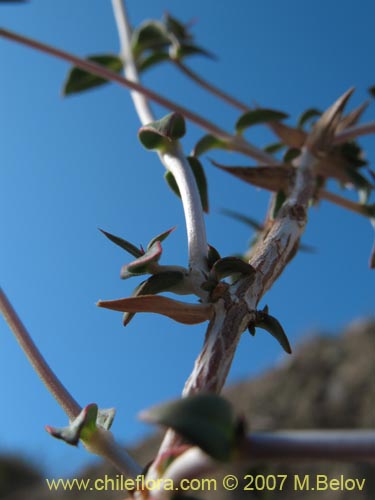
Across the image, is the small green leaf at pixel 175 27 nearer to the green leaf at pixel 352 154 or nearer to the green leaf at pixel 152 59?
the green leaf at pixel 152 59

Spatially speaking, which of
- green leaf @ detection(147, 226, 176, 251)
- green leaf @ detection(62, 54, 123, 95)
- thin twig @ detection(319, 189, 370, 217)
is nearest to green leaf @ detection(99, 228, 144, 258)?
green leaf @ detection(147, 226, 176, 251)

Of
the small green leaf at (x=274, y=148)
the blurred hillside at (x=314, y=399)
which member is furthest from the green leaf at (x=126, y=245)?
the blurred hillside at (x=314, y=399)

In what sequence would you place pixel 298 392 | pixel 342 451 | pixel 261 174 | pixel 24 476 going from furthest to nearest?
1. pixel 24 476
2. pixel 298 392
3. pixel 261 174
4. pixel 342 451

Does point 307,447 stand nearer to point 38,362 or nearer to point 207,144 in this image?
point 38,362

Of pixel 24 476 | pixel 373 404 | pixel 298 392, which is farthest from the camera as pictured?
pixel 24 476

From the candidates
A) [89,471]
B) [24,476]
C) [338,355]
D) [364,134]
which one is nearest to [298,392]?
[338,355]

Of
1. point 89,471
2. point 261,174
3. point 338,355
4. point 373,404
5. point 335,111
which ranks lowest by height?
point 261,174

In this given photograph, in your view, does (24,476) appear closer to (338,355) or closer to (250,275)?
(338,355)
